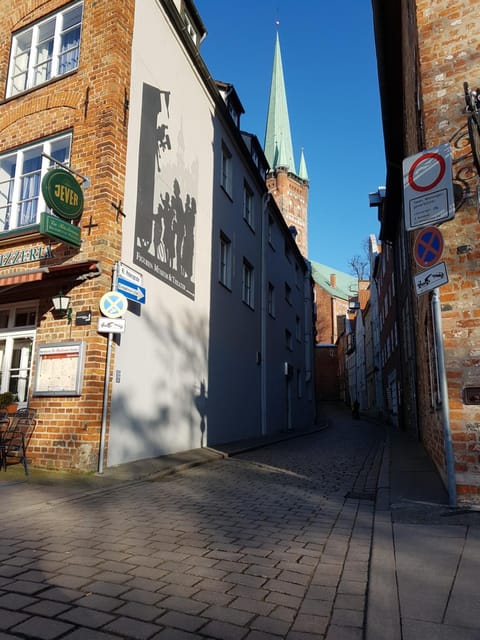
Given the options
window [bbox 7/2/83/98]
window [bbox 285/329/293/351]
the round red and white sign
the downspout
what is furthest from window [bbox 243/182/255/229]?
the round red and white sign

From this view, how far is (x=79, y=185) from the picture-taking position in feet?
27.7

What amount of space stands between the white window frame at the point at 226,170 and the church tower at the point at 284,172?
40.0m

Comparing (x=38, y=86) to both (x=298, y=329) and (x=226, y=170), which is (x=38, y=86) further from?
(x=298, y=329)

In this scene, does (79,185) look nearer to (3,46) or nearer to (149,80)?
(149,80)

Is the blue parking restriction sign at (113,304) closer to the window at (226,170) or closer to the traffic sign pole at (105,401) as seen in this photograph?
the traffic sign pole at (105,401)

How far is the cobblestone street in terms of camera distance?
2.64 metres

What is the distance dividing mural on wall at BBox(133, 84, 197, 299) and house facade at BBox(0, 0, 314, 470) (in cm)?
5

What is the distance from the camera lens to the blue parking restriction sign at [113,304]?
7777 millimetres

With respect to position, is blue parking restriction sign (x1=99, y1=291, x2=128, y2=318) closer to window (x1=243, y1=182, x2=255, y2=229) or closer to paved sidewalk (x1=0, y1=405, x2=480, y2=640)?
paved sidewalk (x1=0, y1=405, x2=480, y2=640)

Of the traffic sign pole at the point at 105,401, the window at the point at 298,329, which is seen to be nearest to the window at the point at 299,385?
the window at the point at 298,329

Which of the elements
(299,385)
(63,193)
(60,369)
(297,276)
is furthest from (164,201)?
(297,276)

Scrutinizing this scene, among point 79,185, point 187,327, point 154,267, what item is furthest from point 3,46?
point 187,327

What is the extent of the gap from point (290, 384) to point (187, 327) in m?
13.1

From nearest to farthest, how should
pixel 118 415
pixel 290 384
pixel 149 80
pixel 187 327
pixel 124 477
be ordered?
1. pixel 124 477
2. pixel 118 415
3. pixel 149 80
4. pixel 187 327
5. pixel 290 384
